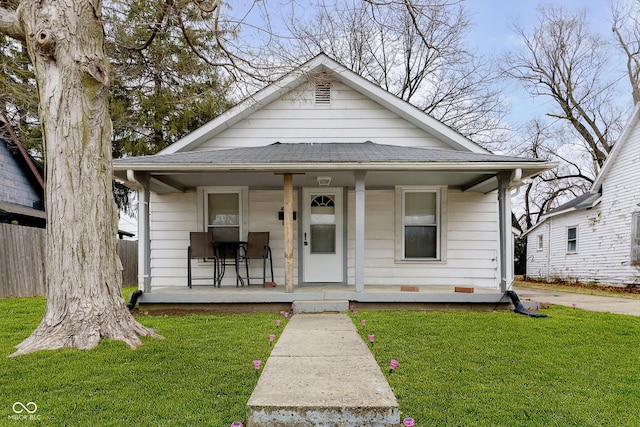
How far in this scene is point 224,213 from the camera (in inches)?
290

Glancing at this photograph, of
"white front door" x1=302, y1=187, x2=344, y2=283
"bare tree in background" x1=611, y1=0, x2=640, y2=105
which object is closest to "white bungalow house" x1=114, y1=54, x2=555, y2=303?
"white front door" x1=302, y1=187, x2=344, y2=283

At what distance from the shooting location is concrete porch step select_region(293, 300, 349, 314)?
18.5 feet

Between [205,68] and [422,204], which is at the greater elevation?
[205,68]

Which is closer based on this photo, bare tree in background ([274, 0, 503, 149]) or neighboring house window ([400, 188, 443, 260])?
neighboring house window ([400, 188, 443, 260])

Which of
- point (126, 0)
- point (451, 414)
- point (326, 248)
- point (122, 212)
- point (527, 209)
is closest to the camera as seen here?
point (451, 414)

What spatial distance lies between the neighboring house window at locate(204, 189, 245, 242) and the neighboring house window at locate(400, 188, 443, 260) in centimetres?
337

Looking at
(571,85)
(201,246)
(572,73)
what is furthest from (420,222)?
(572,73)

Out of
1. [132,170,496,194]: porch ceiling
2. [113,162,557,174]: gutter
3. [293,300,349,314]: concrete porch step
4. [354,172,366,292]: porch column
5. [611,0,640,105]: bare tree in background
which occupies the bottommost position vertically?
[293,300,349,314]: concrete porch step

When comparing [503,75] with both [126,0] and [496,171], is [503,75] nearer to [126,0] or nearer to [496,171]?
[496,171]

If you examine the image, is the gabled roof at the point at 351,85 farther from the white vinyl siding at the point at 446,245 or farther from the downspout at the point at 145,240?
the downspout at the point at 145,240

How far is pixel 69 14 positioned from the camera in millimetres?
3791

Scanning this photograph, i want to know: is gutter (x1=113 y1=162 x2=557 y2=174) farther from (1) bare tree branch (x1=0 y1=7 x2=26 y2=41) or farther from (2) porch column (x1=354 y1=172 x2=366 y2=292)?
(1) bare tree branch (x1=0 y1=7 x2=26 y2=41)

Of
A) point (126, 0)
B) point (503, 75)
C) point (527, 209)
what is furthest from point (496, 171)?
point (527, 209)

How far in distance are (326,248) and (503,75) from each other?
18193 millimetres
